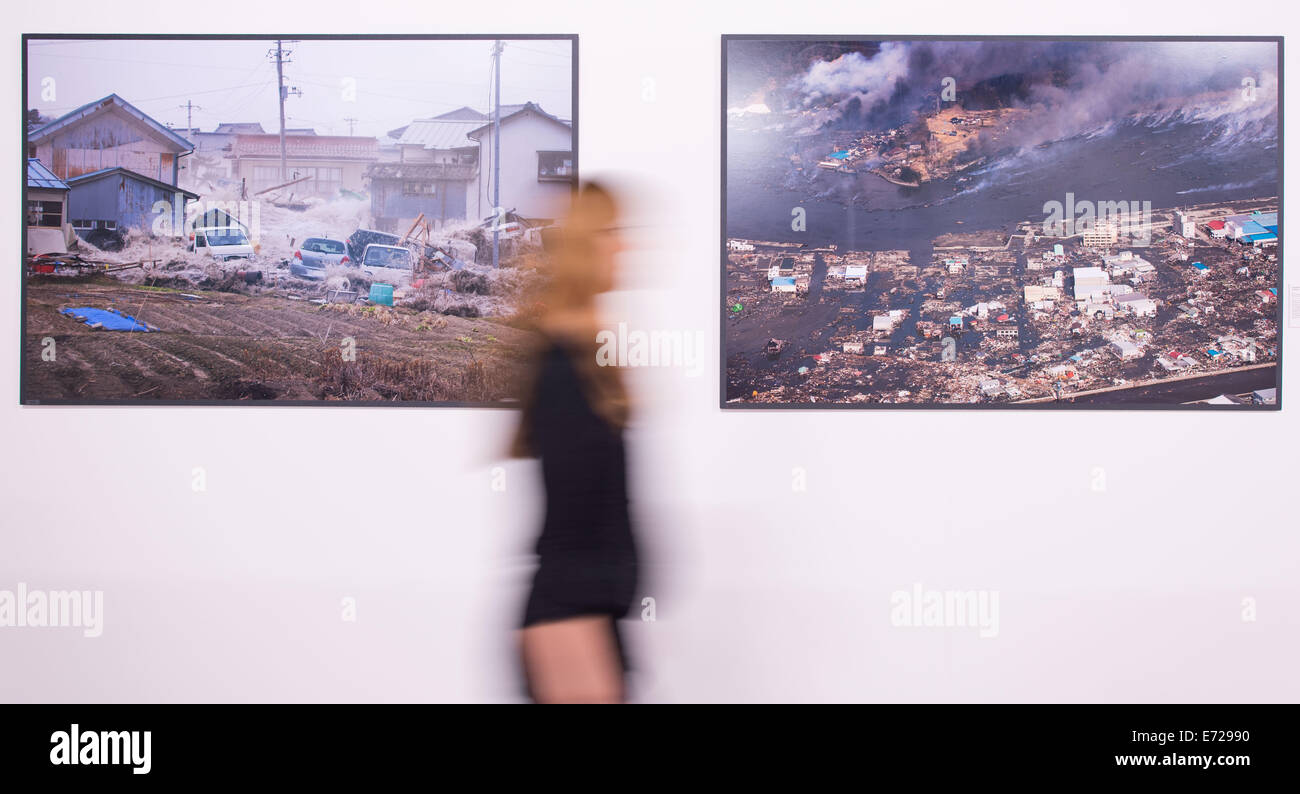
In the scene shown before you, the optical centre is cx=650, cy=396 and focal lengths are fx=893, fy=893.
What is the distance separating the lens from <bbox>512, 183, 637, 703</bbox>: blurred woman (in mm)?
1962

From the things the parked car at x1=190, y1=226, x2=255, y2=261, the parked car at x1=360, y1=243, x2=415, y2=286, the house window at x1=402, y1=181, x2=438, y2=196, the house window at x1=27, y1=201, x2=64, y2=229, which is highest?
the house window at x1=402, y1=181, x2=438, y2=196

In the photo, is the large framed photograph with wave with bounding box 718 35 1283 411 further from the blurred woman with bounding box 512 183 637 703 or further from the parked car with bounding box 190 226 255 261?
the parked car with bounding box 190 226 255 261

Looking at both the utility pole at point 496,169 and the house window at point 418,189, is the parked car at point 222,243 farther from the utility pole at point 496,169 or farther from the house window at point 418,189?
the utility pole at point 496,169

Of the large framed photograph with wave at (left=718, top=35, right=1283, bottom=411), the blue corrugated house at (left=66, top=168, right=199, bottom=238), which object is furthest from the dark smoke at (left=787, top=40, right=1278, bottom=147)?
the blue corrugated house at (left=66, top=168, right=199, bottom=238)

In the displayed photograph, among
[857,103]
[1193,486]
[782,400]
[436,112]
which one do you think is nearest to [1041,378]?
[1193,486]

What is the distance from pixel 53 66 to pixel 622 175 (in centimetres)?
192

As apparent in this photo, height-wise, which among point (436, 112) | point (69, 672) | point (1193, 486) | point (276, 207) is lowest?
point (69, 672)

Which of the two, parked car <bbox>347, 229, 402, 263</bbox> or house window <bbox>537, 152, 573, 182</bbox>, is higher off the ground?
house window <bbox>537, 152, 573, 182</bbox>

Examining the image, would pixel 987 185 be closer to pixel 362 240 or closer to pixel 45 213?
pixel 362 240

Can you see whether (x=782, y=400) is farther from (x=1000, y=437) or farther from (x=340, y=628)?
(x=340, y=628)

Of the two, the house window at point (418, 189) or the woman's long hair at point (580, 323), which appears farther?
the house window at point (418, 189)

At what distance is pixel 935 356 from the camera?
2.99 metres

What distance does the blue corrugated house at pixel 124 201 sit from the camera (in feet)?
9.67

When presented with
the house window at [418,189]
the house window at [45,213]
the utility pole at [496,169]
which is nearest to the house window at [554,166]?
the utility pole at [496,169]
